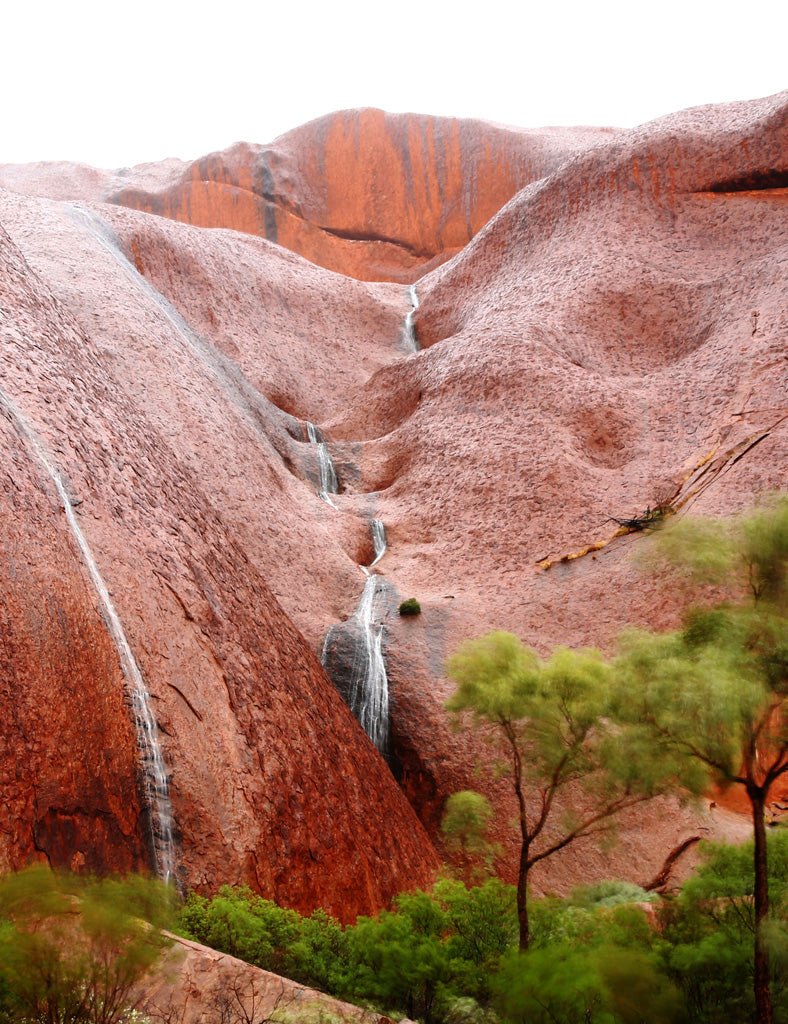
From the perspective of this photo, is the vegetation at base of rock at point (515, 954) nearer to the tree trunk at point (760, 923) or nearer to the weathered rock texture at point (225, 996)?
the tree trunk at point (760, 923)

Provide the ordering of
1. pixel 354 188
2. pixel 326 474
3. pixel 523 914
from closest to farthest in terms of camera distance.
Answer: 1. pixel 523 914
2. pixel 326 474
3. pixel 354 188

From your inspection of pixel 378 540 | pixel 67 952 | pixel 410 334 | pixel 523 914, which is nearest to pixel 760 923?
pixel 523 914

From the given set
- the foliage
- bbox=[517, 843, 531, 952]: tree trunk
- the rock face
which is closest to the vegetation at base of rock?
bbox=[517, 843, 531, 952]: tree trunk

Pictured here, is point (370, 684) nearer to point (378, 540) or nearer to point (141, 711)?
point (378, 540)

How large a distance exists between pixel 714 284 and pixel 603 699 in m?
16.0

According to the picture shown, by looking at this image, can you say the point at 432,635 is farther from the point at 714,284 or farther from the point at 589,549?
the point at 714,284

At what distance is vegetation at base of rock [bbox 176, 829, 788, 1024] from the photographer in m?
6.60

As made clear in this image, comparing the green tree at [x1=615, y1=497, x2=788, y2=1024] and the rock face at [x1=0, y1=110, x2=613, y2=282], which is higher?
the rock face at [x1=0, y1=110, x2=613, y2=282]

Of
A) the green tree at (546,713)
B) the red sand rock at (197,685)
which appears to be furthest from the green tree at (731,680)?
the red sand rock at (197,685)

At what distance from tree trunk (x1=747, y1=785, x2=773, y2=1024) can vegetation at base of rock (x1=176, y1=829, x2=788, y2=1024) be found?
114 mm

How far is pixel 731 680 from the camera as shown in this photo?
6750 mm

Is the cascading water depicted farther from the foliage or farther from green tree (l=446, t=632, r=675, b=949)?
the foliage

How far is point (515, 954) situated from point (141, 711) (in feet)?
12.3

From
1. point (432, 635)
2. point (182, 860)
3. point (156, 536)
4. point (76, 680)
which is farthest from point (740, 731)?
point (432, 635)
